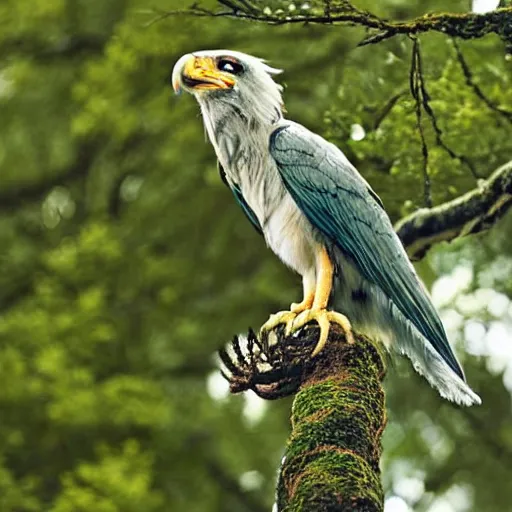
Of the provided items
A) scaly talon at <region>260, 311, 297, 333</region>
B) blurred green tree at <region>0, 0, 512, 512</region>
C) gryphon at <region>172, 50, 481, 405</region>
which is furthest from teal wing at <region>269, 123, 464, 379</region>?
blurred green tree at <region>0, 0, 512, 512</region>

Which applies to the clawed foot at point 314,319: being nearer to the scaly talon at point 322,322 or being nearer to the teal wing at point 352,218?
the scaly talon at point 322,322

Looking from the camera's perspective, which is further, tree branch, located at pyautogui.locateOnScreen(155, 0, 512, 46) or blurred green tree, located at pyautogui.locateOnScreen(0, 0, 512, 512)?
blurred green tree, located at pyautogui.locateOnScreen(0, 0, 512, 512)

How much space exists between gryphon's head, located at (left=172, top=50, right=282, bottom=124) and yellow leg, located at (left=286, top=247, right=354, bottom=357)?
0.40 meters

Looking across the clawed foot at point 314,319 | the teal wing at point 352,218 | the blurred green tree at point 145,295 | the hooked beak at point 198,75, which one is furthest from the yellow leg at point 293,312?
the blurred green tree at point 145,295

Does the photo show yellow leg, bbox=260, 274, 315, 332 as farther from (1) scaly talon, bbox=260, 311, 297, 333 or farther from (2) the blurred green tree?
(2) the blurred green tree

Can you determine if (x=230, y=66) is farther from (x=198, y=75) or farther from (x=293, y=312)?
(x=293, y=312)

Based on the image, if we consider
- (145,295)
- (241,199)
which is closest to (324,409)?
(241,199)

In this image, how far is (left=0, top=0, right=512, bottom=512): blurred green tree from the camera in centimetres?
554

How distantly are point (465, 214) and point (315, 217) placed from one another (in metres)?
0.59

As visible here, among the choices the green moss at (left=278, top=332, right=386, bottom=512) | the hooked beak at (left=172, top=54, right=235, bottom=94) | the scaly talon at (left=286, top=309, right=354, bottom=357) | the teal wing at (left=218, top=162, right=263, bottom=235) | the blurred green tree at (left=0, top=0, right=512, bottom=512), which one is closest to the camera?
the green moss at (left=278, top=332, right=386, bottom=512)

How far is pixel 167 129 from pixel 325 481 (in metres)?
4.93

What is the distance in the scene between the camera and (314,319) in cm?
236

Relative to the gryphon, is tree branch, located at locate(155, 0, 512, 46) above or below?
above

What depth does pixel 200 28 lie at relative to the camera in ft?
14.7
